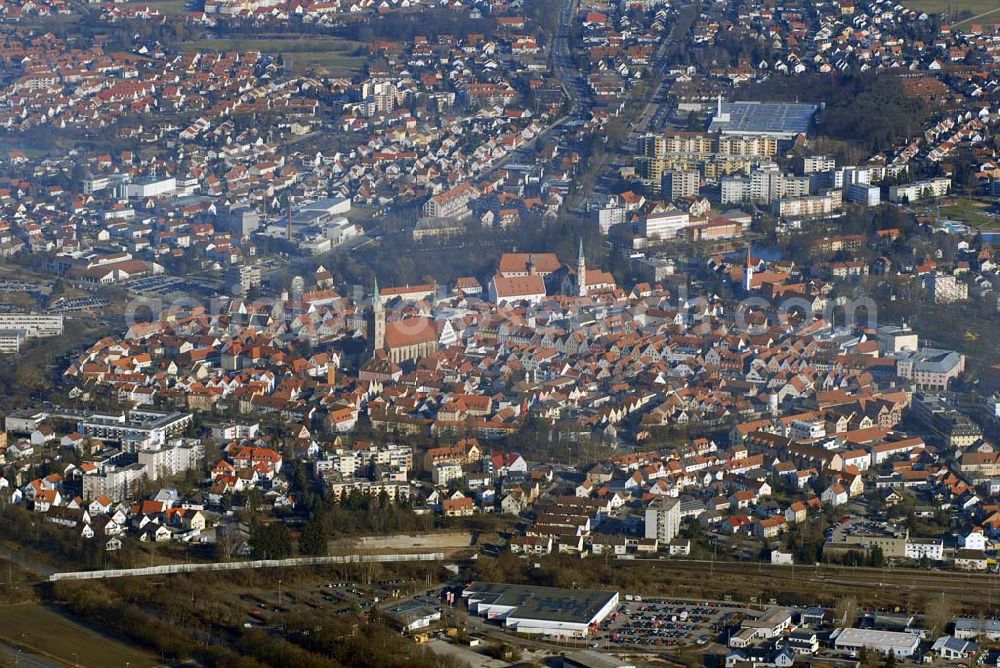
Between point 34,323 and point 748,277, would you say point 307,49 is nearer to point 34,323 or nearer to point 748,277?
point 34,323

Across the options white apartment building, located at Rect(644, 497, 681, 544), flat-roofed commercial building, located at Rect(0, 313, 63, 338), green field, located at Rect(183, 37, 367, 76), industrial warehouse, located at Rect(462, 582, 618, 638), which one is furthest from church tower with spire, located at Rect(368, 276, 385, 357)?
green field, located at Rect(183, 37, 367, 76)

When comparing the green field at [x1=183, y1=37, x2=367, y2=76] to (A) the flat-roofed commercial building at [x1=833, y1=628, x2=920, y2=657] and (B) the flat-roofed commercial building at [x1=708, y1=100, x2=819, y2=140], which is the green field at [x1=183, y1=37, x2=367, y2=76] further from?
(A) the flat-roofed commercial building at [x1=833, y1=628, x2=920, y2=657]

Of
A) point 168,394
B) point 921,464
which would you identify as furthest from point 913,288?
point 168,394

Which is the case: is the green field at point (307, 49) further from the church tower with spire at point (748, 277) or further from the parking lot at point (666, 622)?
the parking lot at point (666, 622)

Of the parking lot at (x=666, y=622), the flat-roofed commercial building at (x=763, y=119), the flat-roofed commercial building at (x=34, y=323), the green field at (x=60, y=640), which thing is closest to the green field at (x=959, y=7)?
the flat-roofed commercial building at (x=763, y=119)

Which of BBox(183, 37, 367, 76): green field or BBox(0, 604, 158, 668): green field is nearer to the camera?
BBox(0, 604, 158, 668): green field

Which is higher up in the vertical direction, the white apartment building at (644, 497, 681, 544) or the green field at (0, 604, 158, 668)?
the white apartment building at (644, 497, 681, 544)
